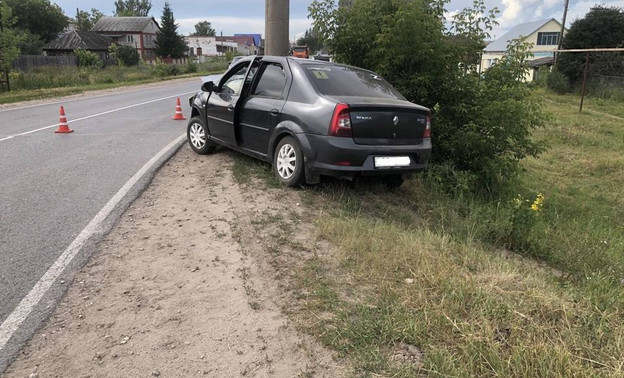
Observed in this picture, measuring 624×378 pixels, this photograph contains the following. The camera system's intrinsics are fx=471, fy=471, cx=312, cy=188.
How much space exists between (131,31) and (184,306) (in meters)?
90.7

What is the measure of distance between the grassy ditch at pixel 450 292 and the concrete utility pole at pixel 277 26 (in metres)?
5.07

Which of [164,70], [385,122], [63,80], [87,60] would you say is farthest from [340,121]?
[87,60]

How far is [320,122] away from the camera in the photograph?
5.33 meters

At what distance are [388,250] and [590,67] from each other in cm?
2701

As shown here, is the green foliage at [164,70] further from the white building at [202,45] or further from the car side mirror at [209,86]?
the white building at [202,45]

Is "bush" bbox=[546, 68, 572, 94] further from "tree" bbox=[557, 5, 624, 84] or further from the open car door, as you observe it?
the open car door

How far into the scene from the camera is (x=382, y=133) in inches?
213

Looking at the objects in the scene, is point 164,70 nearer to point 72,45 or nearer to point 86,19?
point 72,45

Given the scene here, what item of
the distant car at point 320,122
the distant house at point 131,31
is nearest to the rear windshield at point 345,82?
the distant car at point 320,122

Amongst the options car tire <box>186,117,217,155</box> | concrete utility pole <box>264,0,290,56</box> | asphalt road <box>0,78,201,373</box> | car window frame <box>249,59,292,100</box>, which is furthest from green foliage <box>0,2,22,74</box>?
car window frame <box>249,59,292,100</box>

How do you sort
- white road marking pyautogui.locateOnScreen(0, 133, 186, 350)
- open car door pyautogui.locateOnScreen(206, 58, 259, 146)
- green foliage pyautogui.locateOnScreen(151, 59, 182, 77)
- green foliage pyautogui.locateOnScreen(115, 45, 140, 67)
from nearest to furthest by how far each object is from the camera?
white road marking pyautogui.locateOnScreen(0, 133, 186, 350), open car door pyautogui.locateOnScreen(206, 58, 259, 146), green foliage pyautogui.locateOnScreen(151, 59, 182, 77), green foliage pyautogui.locateOnScreen(115, 45, 140, 67)

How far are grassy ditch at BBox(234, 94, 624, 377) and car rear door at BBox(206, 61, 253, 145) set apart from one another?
96 cm

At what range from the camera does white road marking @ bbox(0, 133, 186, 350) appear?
3.03 m

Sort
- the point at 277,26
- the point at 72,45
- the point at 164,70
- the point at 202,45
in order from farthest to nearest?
the point at 202,45, the point at 72,45, the point at 164,70, the point at 277,26
